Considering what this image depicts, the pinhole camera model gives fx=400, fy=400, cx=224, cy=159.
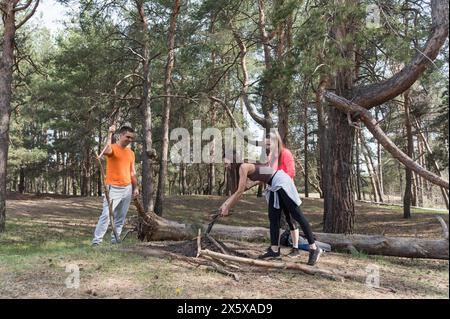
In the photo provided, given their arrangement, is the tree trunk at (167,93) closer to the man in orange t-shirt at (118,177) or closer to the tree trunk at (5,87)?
the tree trunk at (5,87)

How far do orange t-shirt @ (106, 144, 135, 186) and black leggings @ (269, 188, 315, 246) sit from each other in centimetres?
252

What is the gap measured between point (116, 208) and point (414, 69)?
5.19 m

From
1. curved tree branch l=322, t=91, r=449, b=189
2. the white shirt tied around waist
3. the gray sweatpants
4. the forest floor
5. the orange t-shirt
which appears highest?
curved tree branch l=322, t=91, r=449, b=189

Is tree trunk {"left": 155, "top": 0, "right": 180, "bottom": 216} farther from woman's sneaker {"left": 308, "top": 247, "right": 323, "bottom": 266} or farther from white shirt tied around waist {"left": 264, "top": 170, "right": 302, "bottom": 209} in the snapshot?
woman's sneaker {"left": 308, "top": 247, "right": 323, "bottom": 266}

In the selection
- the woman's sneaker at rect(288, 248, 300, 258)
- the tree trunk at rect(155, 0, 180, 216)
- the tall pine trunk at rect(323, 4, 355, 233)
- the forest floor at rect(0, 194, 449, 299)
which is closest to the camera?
the forest floor at rect(0, 194, 449, 299)

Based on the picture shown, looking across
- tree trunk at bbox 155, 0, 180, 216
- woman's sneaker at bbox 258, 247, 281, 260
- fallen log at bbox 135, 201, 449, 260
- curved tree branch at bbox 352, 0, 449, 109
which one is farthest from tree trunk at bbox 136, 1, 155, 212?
woman's sneaker at bbox 258, 247, 281, 260

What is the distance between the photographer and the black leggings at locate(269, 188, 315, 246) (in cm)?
478

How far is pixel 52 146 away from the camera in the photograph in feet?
113

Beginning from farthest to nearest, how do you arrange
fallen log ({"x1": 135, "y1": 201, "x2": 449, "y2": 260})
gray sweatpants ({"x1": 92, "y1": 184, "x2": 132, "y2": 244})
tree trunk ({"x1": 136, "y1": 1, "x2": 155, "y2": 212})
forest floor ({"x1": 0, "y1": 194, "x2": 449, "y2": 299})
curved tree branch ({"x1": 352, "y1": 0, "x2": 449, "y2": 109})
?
tree trunk ({"x1": 136, "y1": 1, "x2": 155, "y2": 212})
gray sweatpants ({"x1": 92, "y1": 184, "x2": 132, "y2": 244})
fallen log ({"x1": 135, "y1": 201, "x2": 449, "y2": 260})
curved tree branch ({"x1": 352, "y1": 0, "x2": 449, "y2": 109})
forest floor ({"x1": 0, "y1": 194, "x2": 449, "y2": 299})

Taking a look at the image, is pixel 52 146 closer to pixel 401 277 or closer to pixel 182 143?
pixel 182 143

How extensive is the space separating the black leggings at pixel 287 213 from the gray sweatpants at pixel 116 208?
8.04ft

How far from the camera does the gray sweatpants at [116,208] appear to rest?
6141 mm

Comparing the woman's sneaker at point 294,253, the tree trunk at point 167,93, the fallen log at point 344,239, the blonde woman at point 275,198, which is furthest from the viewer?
the tree trunk at point 167,93

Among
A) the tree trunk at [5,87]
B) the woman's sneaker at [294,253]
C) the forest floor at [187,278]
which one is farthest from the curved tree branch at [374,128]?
the tree trunk at [5,87]
